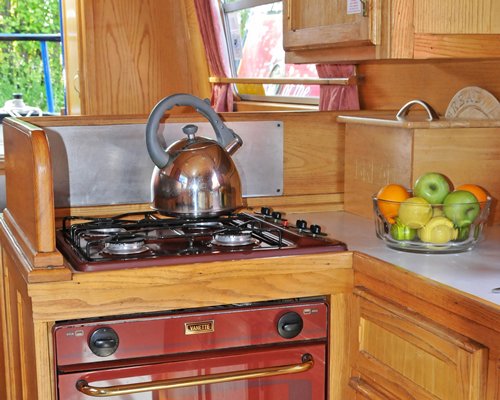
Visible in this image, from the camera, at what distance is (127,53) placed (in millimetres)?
3920

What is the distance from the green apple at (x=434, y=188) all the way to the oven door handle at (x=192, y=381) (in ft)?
1.42

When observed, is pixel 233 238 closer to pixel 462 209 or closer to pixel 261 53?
pixel 462 209

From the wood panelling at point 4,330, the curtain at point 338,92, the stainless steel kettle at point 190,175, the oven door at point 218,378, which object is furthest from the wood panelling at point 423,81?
the wood panelling at point 4,330

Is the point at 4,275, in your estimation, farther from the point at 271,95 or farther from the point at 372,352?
the point at 271,95

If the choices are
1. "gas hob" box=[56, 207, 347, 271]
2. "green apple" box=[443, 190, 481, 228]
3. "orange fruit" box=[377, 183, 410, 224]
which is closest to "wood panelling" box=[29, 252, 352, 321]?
"gas hob" box=[56, 207, 347, 271]

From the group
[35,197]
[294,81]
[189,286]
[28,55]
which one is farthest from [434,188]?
[28,55]

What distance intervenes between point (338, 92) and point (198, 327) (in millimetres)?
1399

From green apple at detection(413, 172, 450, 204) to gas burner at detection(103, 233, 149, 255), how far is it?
2.03 feet

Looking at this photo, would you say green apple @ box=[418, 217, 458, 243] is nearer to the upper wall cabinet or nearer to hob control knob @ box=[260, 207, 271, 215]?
the upper wall cabinet

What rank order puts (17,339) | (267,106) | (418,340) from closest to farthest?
(418,340) < (17,339) < (267,106)

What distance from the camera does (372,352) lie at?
70.1 inches

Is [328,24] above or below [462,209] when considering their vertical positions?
above

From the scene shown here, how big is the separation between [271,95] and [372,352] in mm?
2788

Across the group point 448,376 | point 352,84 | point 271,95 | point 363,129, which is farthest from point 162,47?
point 448,376
